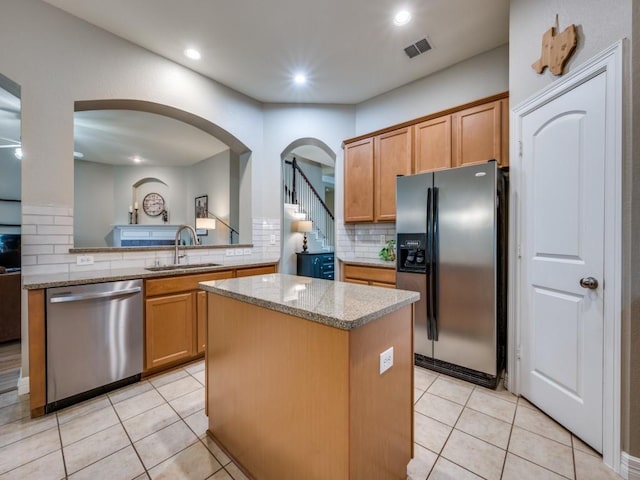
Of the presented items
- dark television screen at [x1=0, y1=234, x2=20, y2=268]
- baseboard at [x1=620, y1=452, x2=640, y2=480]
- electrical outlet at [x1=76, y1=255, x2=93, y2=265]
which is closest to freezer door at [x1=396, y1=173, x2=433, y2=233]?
baseboard at [x1=620, y1=452, x2=640, y2=480]

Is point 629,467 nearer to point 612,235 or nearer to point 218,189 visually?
point 612,235

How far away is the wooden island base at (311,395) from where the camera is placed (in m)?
1.02

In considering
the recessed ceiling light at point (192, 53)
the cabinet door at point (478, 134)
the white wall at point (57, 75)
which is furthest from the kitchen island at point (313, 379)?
the recessed ceiling light at point (192, 53)

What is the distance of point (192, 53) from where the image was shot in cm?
287

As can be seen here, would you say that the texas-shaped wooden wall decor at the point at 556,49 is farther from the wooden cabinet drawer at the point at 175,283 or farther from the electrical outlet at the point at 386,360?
the wooden cabinet drawer at the point at 175,283

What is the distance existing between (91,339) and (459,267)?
2.94 metres

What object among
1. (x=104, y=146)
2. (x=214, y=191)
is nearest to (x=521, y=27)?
(x=214, y=191)

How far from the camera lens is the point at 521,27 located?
2158 millimetres

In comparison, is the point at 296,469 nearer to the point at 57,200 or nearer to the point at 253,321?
the point at 253,321

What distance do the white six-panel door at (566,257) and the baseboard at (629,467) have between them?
0.14 meters

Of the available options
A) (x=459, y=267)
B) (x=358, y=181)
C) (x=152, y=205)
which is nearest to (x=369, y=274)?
(x=459, y=267)

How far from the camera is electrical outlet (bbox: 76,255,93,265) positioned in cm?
240

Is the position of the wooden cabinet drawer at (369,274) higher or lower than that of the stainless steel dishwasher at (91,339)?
higher

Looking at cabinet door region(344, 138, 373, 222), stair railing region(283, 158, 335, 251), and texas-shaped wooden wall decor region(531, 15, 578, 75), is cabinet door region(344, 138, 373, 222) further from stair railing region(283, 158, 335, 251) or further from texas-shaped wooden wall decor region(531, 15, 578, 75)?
stair railing region(283, 158, 335, 251)
